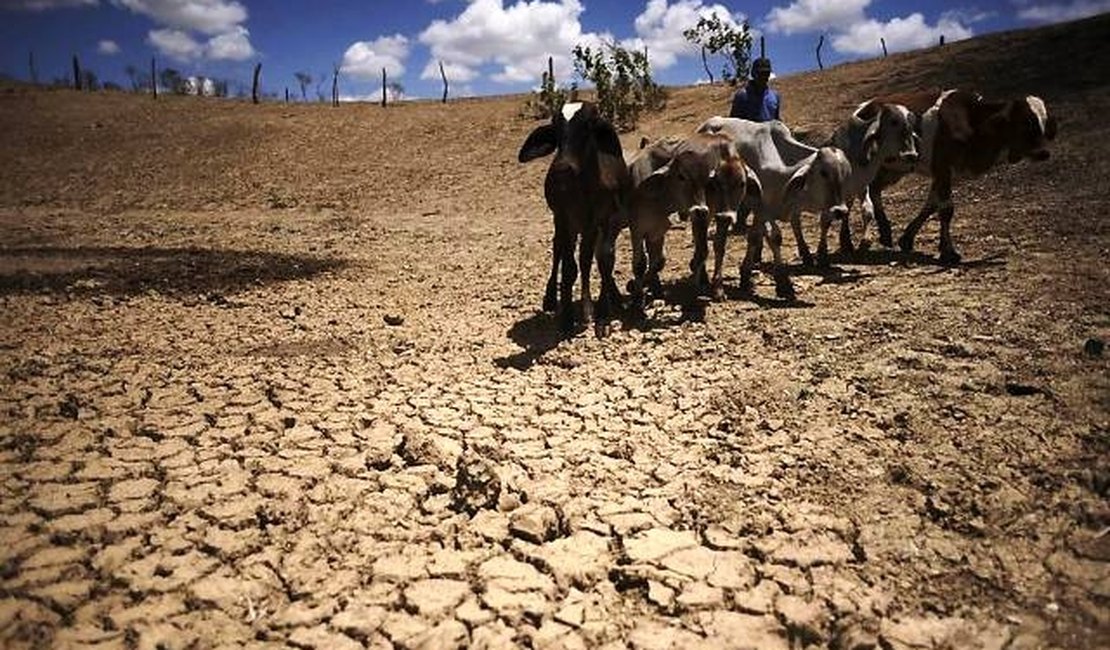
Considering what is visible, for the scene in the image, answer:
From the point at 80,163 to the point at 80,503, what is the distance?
822 inches

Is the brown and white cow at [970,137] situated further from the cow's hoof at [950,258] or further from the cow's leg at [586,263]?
the cow's leg at [586,263]

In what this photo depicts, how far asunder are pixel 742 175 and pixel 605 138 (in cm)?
111

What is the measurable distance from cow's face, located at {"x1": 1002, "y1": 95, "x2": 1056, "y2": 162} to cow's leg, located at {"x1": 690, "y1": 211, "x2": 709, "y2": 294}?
3.46 meters

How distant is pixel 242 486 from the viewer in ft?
11.5

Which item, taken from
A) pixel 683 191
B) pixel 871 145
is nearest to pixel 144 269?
pixel 683 191

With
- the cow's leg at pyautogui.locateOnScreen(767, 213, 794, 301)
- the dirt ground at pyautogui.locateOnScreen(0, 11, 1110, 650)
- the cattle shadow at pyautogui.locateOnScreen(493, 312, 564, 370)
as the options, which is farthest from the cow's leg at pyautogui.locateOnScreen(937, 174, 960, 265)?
the cattle shadow at pyautogui.locateOnScreen(493, 312, 564, 370)

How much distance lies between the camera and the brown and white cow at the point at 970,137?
22.7ft

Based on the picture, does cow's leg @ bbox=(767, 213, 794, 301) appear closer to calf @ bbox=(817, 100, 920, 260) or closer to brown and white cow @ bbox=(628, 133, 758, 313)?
brown and white cow @ bbox=(628, 133, 758, 313)

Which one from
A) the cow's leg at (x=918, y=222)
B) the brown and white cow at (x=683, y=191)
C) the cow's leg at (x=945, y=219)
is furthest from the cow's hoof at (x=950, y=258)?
the brown and white cow at (x=683, y=191)

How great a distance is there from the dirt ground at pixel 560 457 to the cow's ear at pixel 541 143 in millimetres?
1391

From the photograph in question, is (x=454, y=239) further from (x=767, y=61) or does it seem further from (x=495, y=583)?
(x=495, y=583)

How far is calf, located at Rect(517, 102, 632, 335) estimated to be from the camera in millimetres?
5383

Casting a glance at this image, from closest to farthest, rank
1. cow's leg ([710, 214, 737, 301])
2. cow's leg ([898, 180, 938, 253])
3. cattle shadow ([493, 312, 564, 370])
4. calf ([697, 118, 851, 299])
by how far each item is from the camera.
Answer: cattle shadow ([493, 312, 564, 370]), cow's leg ([710, 214, 737, 301]), calf ([697, 118, 851, 299]), cow's leg ([898, 180, 938, 253])

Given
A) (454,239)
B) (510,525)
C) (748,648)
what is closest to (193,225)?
(454,239)
